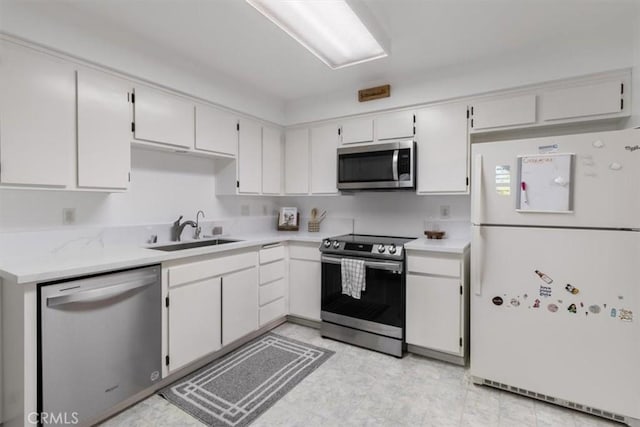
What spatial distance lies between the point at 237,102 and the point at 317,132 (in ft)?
2.96

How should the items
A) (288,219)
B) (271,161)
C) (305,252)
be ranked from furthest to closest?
(288,219) → (271,161) → (305,252)

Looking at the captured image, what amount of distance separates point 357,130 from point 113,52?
2082 mm

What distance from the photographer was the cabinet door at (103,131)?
77.5 inches

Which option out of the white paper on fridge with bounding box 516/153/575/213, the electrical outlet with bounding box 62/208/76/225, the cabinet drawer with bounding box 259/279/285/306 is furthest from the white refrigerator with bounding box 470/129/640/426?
the electrical outlet with bounding box 62/208/76/225

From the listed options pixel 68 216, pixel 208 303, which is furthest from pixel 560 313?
pixel 68 216

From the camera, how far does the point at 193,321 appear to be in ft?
7.45

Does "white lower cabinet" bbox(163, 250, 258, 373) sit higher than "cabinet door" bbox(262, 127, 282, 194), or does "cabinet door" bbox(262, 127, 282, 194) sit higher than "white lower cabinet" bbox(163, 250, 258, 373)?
"cabinet door" bbox(262, 127, 282, 194)

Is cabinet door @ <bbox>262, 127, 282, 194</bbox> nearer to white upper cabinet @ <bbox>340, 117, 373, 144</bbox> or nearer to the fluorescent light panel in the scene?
white upper cabinet @ <bbox>340, 117, 373, 144</bbox>

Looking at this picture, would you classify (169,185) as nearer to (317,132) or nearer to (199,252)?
(199,252)

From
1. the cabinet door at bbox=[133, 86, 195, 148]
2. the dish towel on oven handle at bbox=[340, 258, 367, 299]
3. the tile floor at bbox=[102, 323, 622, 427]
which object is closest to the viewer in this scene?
the tile floor at bbox=[102, 323, 622, 427]

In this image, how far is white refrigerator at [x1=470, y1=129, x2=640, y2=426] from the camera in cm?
176

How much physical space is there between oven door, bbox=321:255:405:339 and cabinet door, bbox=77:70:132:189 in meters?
1.81

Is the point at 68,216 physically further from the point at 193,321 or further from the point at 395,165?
the point at 395,165

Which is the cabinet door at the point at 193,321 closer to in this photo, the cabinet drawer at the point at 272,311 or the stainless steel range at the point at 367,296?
the cabinet drawer at the point at 272,311
